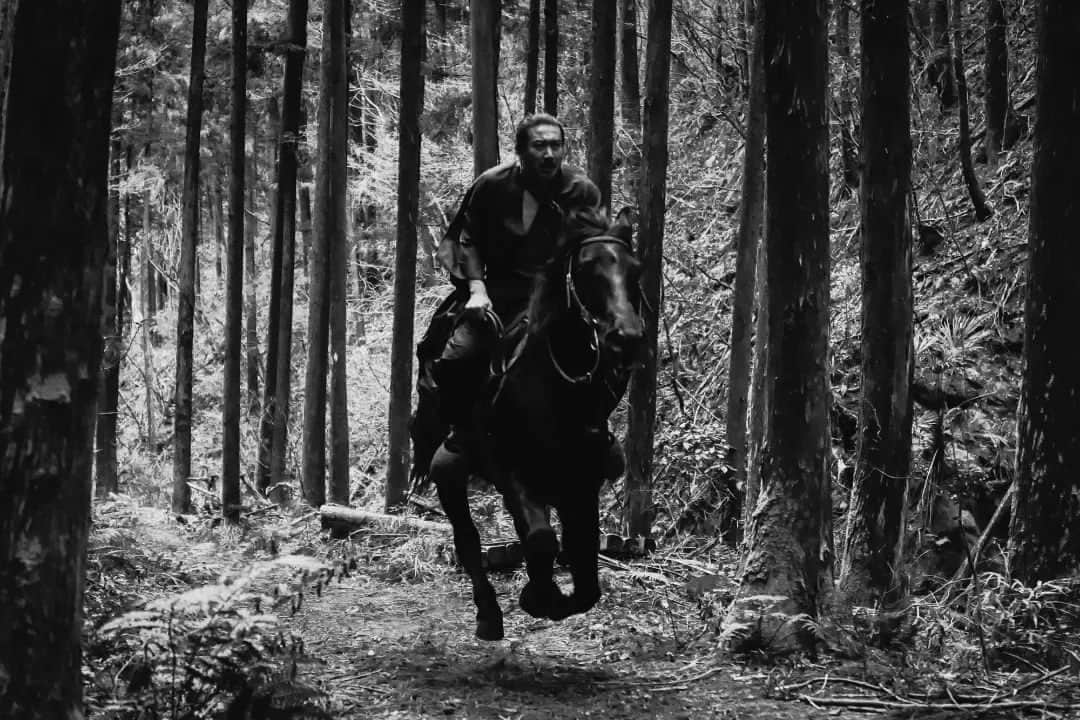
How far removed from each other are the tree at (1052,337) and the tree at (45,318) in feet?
19.2

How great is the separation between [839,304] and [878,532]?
7.66m

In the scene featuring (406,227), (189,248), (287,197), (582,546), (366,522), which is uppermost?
(287,197)

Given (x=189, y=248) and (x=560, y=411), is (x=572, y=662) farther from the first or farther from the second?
(x=189, y=248)

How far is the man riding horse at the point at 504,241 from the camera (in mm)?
6863

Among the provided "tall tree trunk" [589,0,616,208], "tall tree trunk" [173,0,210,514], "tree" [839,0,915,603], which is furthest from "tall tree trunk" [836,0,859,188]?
"tall tree trunk" [173,0,210,514]

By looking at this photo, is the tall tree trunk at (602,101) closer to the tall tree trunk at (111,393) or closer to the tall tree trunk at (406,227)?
the tall tree trunk at (406,227)

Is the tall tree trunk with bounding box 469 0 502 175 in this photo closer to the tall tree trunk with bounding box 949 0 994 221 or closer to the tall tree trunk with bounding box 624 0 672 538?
the tall tree trunk with bounding box 624 0 672 538

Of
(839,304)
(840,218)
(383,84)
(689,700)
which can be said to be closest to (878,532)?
(689,700)

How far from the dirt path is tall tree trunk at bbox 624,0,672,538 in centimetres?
276

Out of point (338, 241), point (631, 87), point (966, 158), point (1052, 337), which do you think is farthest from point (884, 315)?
point (631, 87)

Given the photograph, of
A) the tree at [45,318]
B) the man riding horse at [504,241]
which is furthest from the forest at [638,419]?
the man riding horse at [504,241]

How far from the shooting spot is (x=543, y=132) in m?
6.95

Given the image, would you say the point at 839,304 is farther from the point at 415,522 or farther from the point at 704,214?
the point at 415,522

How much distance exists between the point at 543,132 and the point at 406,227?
6.79m
